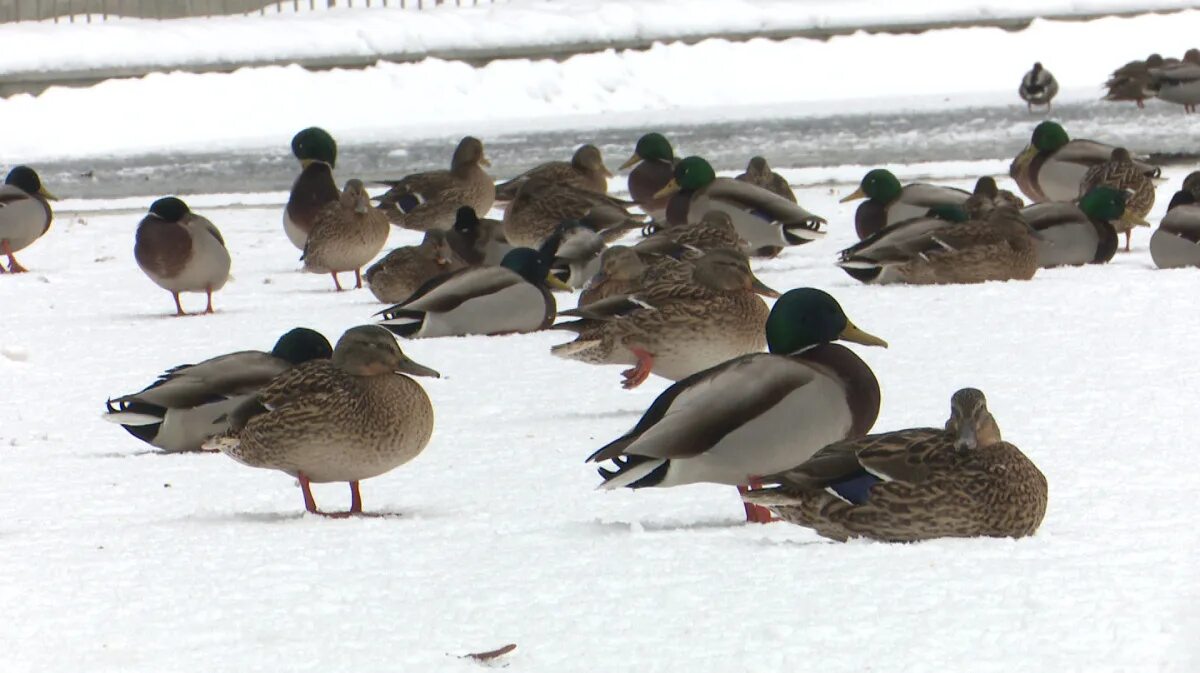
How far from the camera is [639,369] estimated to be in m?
6.40

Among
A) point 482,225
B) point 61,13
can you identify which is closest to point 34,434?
point 482,225

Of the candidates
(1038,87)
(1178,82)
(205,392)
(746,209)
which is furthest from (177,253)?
(1178,82)

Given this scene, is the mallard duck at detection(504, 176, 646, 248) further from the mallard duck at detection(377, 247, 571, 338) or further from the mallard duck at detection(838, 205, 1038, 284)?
the mallard duck at detection(377, 247, 571, 338)

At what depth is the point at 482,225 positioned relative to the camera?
1049 cm

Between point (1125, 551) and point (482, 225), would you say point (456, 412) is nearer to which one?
point (1125, 551)

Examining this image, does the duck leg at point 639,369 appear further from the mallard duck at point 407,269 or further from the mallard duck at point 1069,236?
the mallard duck at point 1069,236

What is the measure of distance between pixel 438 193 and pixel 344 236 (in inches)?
83.0

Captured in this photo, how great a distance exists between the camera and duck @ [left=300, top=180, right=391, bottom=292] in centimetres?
1042

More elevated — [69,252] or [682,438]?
[682,438]

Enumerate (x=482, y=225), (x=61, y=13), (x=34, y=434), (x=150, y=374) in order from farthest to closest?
(x=61, y=13) < (x=482, y=225) < (x=150, y=374) < (x=34, y=434)

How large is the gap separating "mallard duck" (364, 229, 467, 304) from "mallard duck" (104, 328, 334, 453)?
3702 mm

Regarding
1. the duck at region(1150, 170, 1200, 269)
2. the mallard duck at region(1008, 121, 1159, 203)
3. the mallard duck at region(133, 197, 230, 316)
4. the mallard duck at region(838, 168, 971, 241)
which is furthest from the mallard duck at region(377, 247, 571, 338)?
the mallard duck at region(1008, 121, 1159, 203)

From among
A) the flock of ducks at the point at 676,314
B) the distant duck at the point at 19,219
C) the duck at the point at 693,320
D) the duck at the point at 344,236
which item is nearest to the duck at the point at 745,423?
the flock of ducks at the point at 676,314

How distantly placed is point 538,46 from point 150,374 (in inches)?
583
